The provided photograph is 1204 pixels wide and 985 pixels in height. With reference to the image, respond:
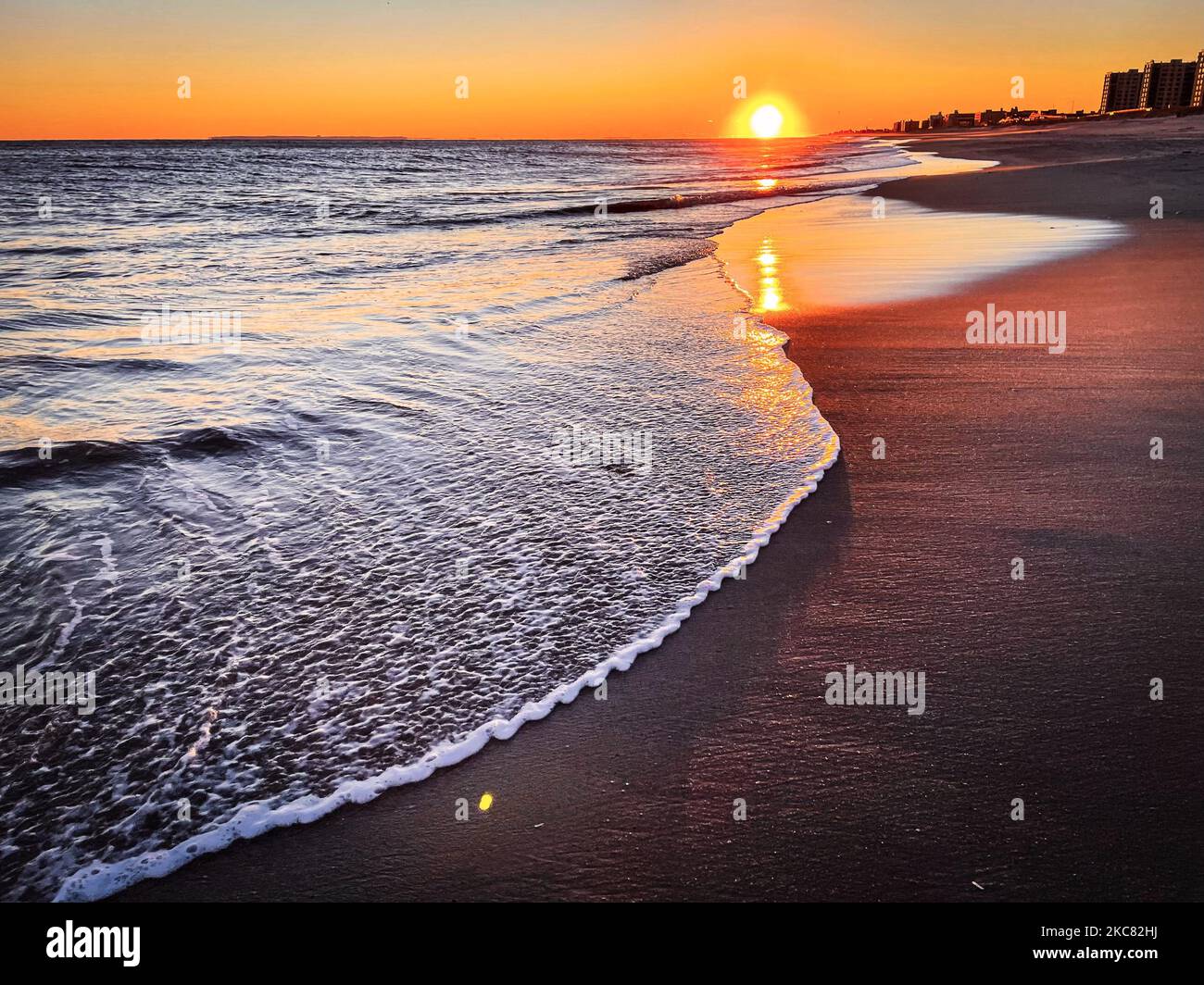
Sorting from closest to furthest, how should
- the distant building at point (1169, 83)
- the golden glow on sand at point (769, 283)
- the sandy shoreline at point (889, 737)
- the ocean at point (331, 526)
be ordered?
1. the sandy shoreline at point (889, 737)
2. the ocean at point (331, 526)
3. the golden glow on sand at point (769, 283)
4. the distant building at point (1169, 83)

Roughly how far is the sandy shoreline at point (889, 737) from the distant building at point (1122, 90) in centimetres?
22201

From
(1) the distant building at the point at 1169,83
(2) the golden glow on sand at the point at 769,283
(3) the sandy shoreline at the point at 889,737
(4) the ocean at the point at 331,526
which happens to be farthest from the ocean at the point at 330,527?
(1) the distant building at the point at 1169,83

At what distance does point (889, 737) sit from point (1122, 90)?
767 ft

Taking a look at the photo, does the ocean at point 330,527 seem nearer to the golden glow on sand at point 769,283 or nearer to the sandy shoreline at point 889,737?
the sandy shoreline at point 889,737

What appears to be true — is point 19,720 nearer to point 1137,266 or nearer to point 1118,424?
point 1118,424

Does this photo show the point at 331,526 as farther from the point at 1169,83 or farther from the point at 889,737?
the point at 1169,83

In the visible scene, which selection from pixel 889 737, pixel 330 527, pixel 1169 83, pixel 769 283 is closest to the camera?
pixel 889 737

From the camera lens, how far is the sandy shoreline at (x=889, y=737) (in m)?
2.24

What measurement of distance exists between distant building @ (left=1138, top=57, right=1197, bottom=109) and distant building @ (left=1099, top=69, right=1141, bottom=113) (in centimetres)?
607

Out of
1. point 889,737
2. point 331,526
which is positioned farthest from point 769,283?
point 889,737

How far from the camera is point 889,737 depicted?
273 cm

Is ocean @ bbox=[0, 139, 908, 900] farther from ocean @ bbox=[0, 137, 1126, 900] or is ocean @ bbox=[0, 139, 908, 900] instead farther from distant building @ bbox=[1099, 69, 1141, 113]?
distant building @ bbox=[1099, 69, 1141, 113]
